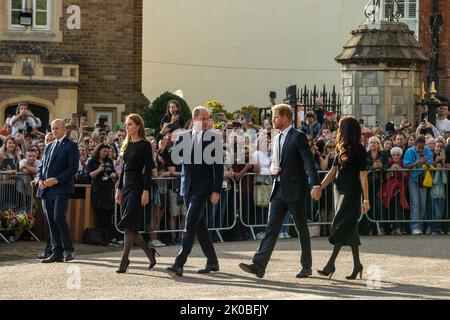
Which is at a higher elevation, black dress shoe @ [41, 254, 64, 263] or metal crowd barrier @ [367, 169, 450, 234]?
metal crowd barrier @ [367, 169, 450, 234]

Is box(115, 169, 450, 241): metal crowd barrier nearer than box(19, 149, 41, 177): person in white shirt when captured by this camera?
No

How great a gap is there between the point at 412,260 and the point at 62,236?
14.9 ft

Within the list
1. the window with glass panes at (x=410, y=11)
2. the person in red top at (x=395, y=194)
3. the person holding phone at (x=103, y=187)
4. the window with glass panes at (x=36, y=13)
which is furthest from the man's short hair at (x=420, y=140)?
the window with glass panes at (x=410, y=11)

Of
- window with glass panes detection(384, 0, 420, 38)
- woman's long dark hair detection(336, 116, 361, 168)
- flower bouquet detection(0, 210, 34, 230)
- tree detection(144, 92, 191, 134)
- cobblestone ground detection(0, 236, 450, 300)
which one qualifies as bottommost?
cobblestone ground detection(0, 236, 450, 300)

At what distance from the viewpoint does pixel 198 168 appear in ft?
51.6

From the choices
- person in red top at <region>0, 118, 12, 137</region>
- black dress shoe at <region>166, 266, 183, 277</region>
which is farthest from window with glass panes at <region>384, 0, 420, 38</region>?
black dress shoe at <region>166, 266, 183, 277</region>

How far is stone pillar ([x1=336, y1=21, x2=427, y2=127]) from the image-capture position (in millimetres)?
24953

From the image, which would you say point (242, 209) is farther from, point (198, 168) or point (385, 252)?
point (198, 168)

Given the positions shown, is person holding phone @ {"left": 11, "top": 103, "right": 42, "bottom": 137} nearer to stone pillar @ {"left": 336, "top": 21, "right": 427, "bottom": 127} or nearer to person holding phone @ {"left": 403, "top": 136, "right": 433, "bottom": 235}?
stone pillar @ {"left": 336, "top": 21, "right": 427, "bottom": 127}

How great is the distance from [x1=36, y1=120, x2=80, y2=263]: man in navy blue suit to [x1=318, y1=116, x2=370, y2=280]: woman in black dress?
3.89m

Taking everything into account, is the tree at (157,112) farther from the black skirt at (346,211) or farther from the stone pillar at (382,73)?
the black skirt at (346,211)

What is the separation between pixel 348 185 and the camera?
15.4m
